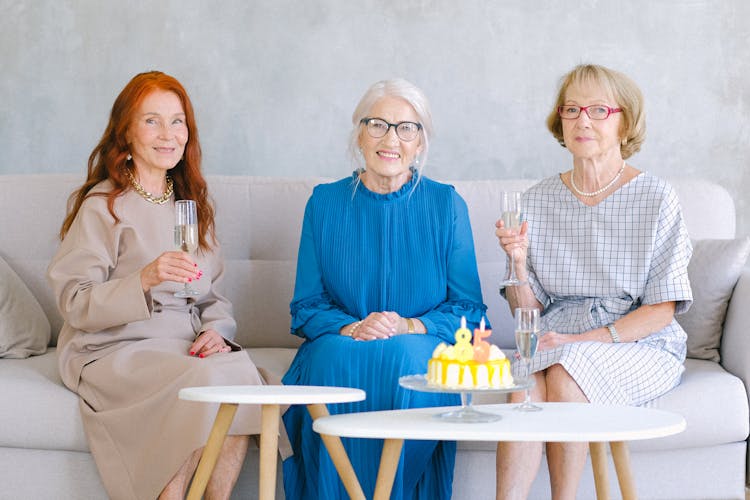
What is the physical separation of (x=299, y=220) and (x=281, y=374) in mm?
702

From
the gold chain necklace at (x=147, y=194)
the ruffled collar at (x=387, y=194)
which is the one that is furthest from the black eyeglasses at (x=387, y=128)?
the gold chain necklace at (x=147, y=194)

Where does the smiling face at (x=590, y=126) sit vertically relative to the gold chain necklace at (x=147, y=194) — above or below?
above

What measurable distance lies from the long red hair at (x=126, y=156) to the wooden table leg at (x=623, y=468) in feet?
4.61

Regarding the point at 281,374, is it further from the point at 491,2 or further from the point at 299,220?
the point at 491,2

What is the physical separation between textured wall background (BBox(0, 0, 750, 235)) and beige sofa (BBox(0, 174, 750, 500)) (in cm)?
56

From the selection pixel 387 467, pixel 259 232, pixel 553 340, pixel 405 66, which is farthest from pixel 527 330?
pixel 405 66

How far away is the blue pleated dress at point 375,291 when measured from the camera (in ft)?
8.59

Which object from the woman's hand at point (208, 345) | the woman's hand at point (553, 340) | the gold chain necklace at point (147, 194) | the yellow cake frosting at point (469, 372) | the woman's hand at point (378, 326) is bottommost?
the woman's hand at point (208, 345)

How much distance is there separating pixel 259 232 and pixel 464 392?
1570 millimetres

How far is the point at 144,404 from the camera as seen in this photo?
254 centimetres

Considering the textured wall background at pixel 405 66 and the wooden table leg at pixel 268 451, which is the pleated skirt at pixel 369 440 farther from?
the textured wall background at pixel 405 66

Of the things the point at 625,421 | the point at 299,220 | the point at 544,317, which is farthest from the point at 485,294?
the point at 625,421

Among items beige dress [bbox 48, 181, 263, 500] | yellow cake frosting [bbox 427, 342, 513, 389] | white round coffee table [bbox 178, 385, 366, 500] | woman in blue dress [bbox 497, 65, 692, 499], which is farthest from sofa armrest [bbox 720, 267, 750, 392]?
beige dress [bbox 48, 181, 263, 500]

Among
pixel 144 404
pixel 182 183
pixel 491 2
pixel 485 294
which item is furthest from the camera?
pixel 491 2
